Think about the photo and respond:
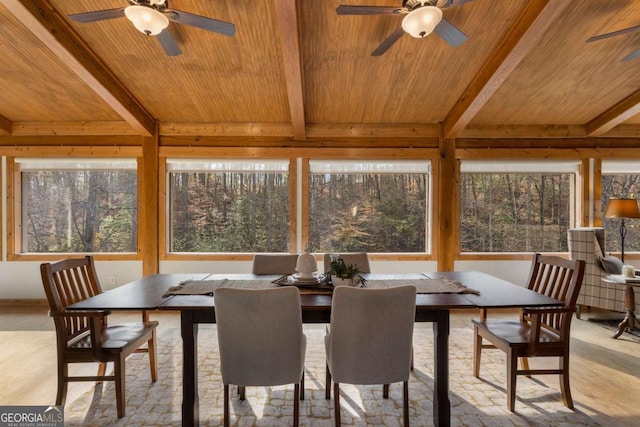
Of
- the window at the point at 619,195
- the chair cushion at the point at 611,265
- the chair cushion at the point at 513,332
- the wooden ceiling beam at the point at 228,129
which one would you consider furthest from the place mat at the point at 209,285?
the window at the point at 619,195

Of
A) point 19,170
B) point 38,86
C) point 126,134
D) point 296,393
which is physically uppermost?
point 38,86

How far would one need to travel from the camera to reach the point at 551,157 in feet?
14.9

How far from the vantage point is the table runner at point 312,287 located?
2117mm

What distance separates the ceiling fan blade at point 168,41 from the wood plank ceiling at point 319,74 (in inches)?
15.2

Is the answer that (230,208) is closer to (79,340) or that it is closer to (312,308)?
(79,340)

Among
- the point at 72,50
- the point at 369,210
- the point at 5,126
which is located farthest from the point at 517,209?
the point at 5,126

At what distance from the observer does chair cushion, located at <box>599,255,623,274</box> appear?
3.74 m

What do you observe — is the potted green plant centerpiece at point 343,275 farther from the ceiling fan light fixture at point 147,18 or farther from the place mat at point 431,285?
the ceiling fan light fixture at point 147,18

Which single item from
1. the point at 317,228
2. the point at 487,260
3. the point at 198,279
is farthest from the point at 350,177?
the point at 198,279

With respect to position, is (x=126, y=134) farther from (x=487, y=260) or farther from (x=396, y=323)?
(x=487, y=260)

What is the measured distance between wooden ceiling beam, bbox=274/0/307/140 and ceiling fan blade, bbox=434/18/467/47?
1.10 metres

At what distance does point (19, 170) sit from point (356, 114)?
470cm

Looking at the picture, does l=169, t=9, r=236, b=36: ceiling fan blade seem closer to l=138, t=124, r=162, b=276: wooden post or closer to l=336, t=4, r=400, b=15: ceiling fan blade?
l=336, t=4, r=400, b=15: ceiling fan blade

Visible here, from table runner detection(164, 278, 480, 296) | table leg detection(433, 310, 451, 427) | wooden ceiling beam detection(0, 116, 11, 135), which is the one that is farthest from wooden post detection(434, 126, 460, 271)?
wooden ceiling beam detection(0, 116, 11, 135)
